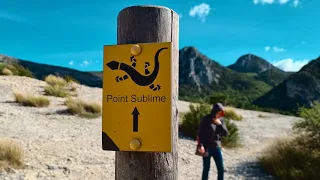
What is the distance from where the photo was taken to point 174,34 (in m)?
2.15

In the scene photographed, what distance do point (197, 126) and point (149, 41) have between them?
882cm

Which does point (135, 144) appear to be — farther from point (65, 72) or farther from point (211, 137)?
point (65, 72)

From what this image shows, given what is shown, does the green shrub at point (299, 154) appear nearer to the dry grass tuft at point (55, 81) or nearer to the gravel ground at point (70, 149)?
the gravel ground at point (70, 149)

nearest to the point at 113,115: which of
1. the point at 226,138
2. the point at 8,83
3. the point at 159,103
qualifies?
the point at 159,103

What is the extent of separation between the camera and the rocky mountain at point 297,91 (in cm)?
6006

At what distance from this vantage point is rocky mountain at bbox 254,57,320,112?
60062 mm

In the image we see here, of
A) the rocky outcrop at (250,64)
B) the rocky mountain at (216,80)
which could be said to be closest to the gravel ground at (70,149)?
the rocky mountain at (216,80)

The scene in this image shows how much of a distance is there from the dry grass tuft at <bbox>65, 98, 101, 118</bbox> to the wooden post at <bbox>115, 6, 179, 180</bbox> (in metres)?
9.46

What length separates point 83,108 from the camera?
11.7 m

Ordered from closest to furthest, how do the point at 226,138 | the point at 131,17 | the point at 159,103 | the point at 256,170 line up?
the point at 159,103 → the point at 131,17 → the point at 256,170 → the point at 226,138

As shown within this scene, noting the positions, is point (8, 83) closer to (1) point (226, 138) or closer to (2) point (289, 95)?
(1) point (226, 138)

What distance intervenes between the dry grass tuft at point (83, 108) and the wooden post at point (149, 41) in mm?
9461

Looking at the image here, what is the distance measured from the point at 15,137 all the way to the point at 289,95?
61432 mm

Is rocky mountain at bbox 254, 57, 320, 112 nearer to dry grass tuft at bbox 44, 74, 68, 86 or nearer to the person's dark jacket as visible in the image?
dry grass tuft at bbox 44, 74, 68, 86
